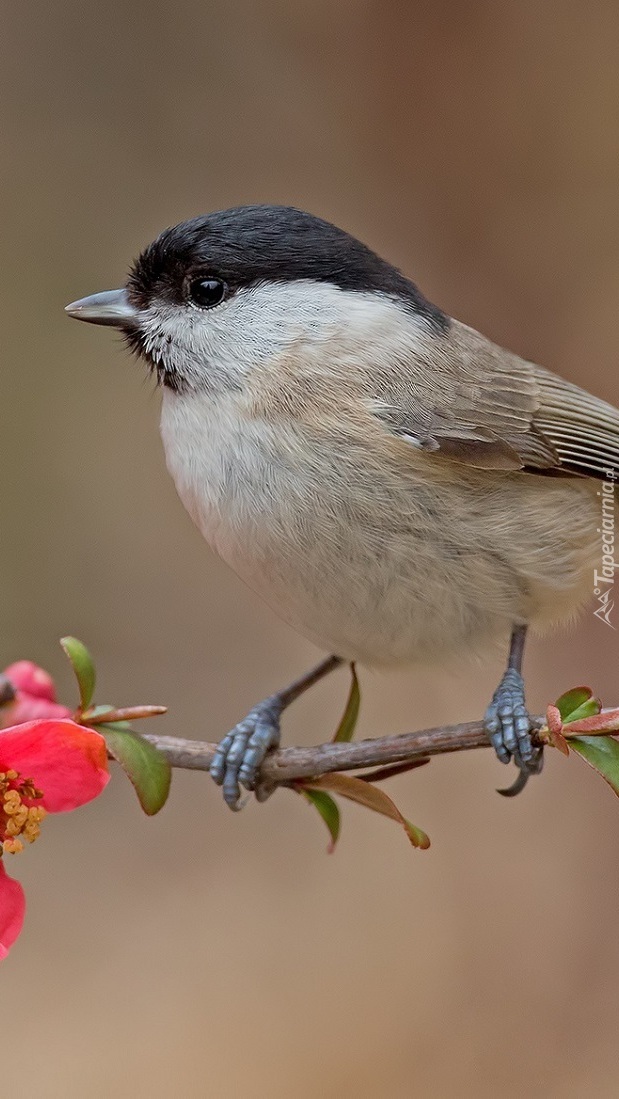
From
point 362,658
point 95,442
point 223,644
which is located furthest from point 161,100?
point 362,658

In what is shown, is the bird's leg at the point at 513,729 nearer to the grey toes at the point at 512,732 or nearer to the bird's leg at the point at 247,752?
the grey toes at the point at 512,732

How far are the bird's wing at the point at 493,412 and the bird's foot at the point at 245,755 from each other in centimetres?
44

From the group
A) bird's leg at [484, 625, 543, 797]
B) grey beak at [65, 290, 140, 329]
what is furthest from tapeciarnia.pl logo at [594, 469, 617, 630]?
grey beak at [65, 290, 140, 329]

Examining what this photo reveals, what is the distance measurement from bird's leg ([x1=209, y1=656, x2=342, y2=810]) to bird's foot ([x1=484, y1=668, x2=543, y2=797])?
0.93 feet

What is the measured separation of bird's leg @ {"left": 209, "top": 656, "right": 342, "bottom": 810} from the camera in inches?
52.9

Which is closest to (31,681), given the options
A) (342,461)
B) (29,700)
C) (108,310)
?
(29,700)

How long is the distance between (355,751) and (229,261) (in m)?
0.68

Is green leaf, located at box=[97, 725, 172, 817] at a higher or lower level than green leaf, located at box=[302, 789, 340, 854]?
higher

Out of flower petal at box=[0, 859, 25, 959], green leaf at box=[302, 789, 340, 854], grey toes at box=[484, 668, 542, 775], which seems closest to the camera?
flower petal at box=[0, 859, 25, 959]

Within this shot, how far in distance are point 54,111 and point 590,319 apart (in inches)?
62.9

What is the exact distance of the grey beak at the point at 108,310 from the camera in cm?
144

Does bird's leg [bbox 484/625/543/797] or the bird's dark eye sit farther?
the bird's dark eye

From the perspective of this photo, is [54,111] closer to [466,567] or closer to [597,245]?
[597,245]

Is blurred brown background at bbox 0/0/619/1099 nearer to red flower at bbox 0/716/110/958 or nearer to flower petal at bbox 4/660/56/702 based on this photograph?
flower petal at bbox 4/660/56/702
